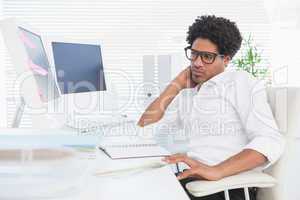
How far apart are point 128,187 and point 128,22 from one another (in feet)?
9.09

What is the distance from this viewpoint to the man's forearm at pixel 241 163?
3.70ft

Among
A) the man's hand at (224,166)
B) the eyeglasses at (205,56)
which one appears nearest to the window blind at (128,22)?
the eyeglasses at (205,56)

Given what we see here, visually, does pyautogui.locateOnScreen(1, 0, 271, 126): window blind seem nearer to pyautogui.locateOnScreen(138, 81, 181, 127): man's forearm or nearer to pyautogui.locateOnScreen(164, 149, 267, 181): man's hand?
pyautogui.locateOnScreen(138, 81, 181, 127): man's forearm

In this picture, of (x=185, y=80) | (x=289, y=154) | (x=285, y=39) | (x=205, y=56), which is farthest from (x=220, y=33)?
(x=285, y=39)

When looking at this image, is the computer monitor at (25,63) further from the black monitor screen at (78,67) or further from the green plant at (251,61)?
the green plant at (251,61)

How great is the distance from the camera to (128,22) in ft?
11.3

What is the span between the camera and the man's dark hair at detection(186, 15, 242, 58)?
5.19 ft

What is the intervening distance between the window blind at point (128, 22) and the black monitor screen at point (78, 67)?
4.46ft

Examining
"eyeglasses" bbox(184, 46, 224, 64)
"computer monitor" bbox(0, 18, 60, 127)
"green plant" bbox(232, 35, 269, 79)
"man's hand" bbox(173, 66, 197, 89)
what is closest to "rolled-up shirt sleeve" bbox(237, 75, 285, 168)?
"eyeglasses" bbox(184, 46, 224, 64)

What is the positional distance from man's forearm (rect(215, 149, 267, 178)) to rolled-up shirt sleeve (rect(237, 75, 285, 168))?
0.02 meters

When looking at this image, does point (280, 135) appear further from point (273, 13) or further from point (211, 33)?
point (273, 13)

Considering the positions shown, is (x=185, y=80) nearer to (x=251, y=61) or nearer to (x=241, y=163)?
(x=241, y=163)

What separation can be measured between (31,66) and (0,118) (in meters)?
2.33

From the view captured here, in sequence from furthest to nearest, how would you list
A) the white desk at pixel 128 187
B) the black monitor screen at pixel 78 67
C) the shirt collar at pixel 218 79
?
the black monitor screen at pixel 78 67 → the shirt collar at pixel 218 79 → the white desk at pixel 128 187
